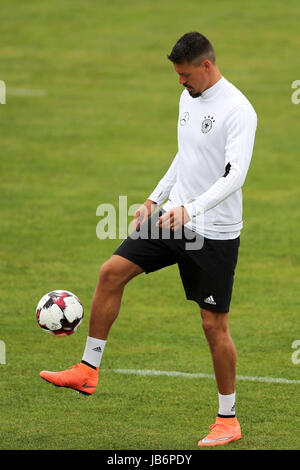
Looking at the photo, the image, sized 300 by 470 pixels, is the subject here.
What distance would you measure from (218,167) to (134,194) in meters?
9.19

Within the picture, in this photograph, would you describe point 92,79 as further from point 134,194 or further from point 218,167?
point 218,167

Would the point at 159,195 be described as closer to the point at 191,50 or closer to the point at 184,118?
the point at 184,118

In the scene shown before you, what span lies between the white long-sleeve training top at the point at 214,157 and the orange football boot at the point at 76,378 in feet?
4.46

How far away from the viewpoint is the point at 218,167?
7.28m

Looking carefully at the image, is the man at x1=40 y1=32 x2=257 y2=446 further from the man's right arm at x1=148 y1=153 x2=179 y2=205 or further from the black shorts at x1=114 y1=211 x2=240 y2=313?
the man's right arm at x1=148 y1=153 x2=179 y2=205

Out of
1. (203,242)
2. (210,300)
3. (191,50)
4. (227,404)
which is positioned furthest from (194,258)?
(191,50)

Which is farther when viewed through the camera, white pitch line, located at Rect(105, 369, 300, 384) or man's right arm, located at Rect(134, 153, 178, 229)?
white pitch line, located at Rect(105, 369, 300, 384)

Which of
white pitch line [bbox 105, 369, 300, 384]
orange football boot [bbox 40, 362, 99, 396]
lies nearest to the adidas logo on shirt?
orange football boot [bbox 40, 362, 99, 396]

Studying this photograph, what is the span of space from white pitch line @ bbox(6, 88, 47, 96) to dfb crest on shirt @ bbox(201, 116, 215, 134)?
1664 centimetres

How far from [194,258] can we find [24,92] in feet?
55.7

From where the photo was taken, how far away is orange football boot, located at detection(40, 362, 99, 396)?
7367 mm

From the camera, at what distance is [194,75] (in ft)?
23.7

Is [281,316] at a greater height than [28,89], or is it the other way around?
[28,89]
